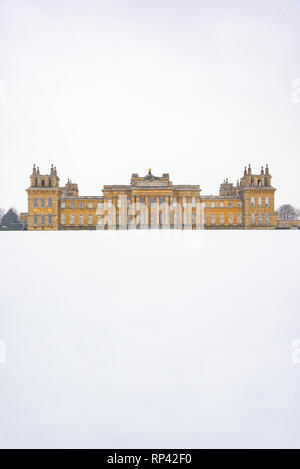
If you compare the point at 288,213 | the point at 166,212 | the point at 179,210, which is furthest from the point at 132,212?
the point at 288,213

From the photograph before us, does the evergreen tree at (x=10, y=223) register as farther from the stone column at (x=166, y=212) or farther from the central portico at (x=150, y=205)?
the stone column at (x=166, y=212)

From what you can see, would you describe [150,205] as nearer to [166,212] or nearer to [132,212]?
[166,212]

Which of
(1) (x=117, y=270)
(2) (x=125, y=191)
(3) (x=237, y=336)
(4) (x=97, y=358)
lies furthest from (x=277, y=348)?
(2) (x=125, y=191)

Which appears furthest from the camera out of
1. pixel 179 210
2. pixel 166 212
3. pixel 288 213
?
pixel 288 213

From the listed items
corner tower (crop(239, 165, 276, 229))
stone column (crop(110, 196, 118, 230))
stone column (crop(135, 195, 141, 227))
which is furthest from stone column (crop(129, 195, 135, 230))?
corner tower (crop(239, 165, 276, 229))

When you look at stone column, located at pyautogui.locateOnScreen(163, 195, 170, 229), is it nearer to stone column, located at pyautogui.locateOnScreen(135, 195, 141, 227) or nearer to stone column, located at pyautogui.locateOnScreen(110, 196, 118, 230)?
stone column, located at pyautogui.locateOnScreen(135, 195, 141, 227)

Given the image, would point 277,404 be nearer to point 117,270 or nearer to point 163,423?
point 163,423
